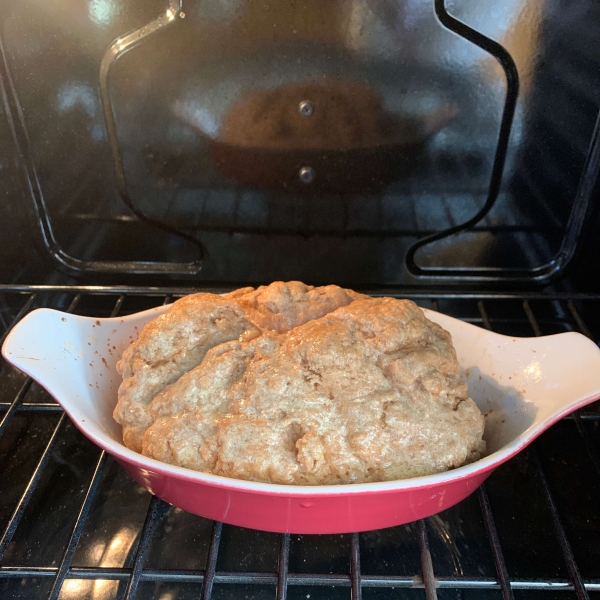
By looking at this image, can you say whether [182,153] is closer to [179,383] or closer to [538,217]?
[179,383]

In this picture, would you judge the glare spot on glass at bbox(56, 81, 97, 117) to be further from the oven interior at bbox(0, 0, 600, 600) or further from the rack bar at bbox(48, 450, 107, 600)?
Answer: the rack bar at bbox(48, 450, 107, 600)

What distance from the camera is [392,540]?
0.80 m

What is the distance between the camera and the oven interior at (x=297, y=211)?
0.77 meters

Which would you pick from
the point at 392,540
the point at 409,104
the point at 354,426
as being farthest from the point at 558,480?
the point at 409,104

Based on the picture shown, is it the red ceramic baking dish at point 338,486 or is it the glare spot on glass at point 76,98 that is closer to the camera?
the red ceramic baking dish at point 338,486

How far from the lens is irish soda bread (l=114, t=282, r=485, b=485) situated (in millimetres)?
689

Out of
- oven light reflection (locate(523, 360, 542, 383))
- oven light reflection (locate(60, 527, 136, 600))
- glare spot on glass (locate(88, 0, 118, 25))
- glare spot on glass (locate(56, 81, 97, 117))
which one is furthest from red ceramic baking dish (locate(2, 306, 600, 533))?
glare spot on glass (locate(88, 0, 118, 25))

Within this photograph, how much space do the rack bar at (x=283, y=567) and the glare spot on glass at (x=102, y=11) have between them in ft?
2.65

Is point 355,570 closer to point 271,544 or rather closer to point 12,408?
point 271,544

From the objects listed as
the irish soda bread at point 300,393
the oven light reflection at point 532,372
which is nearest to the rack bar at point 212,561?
the irish soda bread at point 300,393

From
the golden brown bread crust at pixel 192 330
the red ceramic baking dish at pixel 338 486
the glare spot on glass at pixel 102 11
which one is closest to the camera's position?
the red ceramic baking dish at pixel 338 486

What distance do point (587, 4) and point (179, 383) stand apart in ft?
2.64

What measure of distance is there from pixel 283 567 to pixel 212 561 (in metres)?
0.09

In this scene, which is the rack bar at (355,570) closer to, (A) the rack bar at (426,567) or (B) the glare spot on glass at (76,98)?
(A) the rack bar at (426,567)
